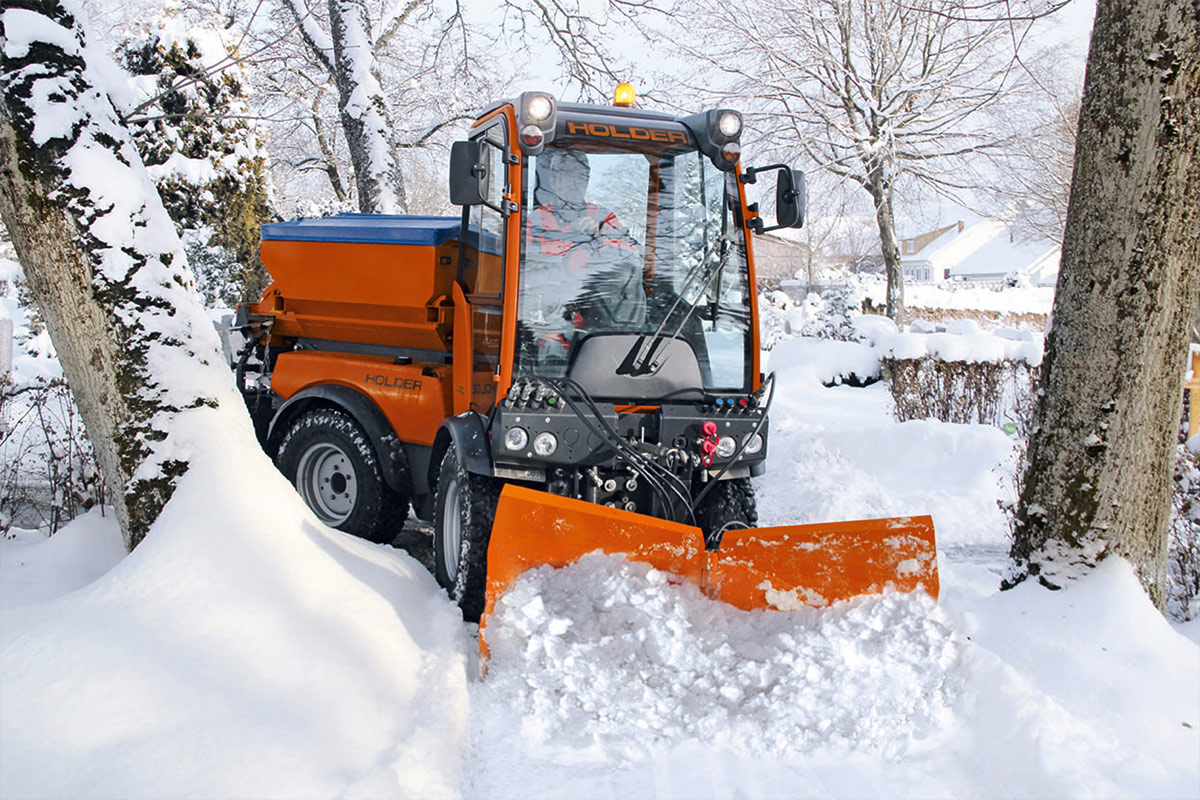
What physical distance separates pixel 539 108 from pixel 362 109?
22.3ft

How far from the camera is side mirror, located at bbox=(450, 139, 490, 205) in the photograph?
13.6ft

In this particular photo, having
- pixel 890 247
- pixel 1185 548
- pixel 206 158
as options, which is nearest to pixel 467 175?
pixel 1185 548

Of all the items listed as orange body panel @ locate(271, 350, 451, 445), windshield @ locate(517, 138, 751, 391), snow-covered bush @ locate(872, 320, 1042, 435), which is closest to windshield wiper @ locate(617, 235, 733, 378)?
windshield @ locate(517, 138, 751, 391)

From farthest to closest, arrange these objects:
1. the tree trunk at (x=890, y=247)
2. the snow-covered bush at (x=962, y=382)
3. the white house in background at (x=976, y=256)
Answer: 1. the white house in background at (x=976, y=256)
2. the tree trunk at (x=890, y=247)
3. the snow-covered bush at (x=962, y=382)

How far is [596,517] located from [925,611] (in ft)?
4.35

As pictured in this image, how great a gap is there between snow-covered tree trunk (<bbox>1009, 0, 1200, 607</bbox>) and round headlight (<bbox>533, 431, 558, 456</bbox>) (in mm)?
2059

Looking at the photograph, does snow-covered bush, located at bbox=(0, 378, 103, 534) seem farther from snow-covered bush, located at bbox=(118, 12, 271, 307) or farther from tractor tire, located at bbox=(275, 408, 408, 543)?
snow-covered bush, located at bbox=(118, 12, 271, 307)

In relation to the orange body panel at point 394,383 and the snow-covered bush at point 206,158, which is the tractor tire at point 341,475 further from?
the snow-covered bush at point 206,158

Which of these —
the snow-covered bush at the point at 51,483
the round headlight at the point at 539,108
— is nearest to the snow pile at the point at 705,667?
the round headlight at the point at 539,108

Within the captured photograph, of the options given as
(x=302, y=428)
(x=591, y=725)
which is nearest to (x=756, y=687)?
(x=591, y=725)

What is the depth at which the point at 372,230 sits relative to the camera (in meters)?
5.51

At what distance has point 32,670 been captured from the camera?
2.91 metres

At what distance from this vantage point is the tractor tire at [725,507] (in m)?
4.60

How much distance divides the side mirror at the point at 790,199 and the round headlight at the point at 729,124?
298mm
